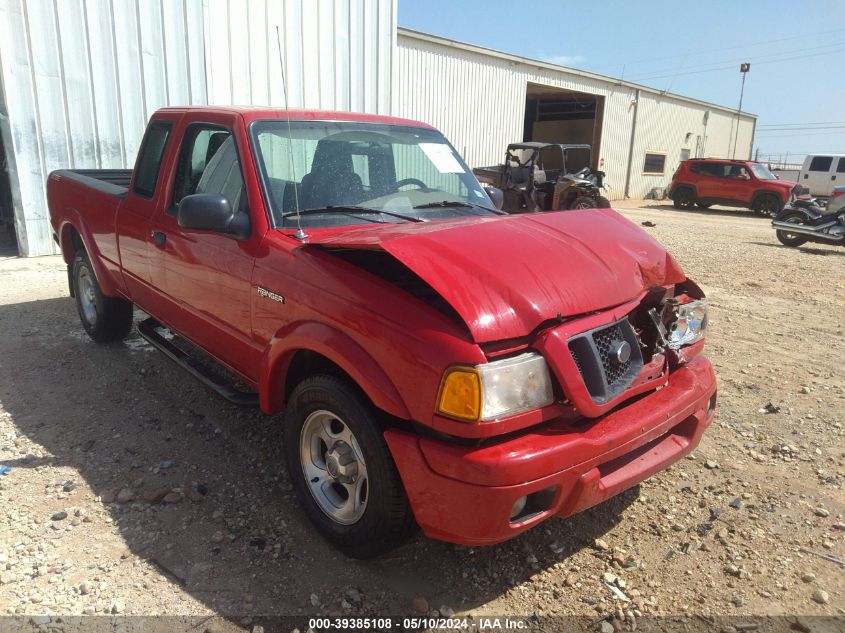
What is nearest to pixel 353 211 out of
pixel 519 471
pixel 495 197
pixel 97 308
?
pixel 495 197

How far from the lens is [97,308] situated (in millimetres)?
5117

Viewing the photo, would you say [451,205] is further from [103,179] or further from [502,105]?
[502,105]

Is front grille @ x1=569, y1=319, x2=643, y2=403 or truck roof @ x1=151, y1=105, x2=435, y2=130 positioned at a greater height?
truck roof @ x1=151, y1=105, x2=435, y2=130

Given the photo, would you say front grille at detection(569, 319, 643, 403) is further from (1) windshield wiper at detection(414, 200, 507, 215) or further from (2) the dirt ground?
(1) windshield wiper at detection(414, 200, 507, 215)

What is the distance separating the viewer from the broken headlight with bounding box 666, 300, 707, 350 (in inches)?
113

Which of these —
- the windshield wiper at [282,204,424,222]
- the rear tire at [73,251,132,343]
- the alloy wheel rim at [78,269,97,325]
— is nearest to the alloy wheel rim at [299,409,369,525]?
the windshield wiper at [282,204,424,222]

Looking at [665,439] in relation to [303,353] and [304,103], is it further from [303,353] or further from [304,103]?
[304,103]

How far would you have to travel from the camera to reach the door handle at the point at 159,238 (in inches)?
148

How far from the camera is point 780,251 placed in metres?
12.2

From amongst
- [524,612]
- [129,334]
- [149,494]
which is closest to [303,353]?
[149,494]

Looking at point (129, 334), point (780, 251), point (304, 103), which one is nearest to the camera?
point (129, 334)

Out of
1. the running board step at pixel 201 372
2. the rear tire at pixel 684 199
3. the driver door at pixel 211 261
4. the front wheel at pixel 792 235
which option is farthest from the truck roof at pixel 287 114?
the rear tire at pixel 684 199

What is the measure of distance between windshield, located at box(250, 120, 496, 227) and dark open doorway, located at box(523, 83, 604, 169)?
2203 cm

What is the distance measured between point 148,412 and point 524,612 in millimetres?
2832
